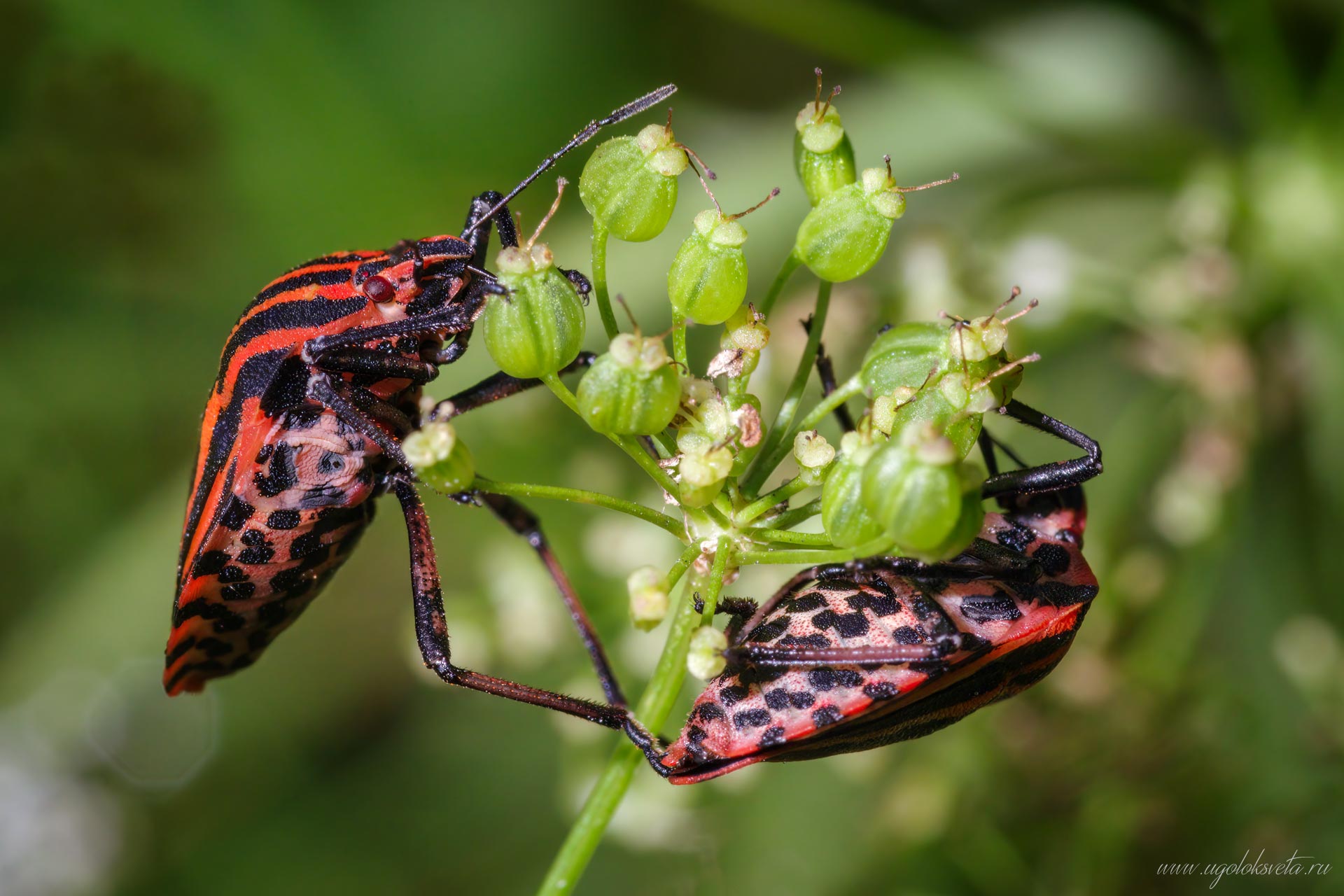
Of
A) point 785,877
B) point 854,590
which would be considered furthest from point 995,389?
point 785,877

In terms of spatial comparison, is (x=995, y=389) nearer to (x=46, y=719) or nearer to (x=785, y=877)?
(x=785, y=877)

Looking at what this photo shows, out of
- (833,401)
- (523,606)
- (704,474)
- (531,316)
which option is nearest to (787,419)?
(833,401)

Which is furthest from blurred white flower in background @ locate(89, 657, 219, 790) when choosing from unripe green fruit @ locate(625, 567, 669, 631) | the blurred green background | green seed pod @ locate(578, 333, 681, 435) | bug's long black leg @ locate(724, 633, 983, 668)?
green seed pod @ locate(578, 333, 681, 435)

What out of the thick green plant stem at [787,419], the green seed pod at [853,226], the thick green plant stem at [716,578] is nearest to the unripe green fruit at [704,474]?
the thick green plant stem at [716,578]

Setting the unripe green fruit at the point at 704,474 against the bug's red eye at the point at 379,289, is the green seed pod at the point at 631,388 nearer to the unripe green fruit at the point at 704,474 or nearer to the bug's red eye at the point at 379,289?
the unripe green fruit at the point at 704,474

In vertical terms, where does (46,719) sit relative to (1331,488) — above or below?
above

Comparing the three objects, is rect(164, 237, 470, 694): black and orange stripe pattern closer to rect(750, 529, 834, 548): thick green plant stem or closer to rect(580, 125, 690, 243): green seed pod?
rect(580, 125, 690, 243): green seed pod

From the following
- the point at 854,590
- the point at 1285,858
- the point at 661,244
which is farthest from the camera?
the point at 661,244
